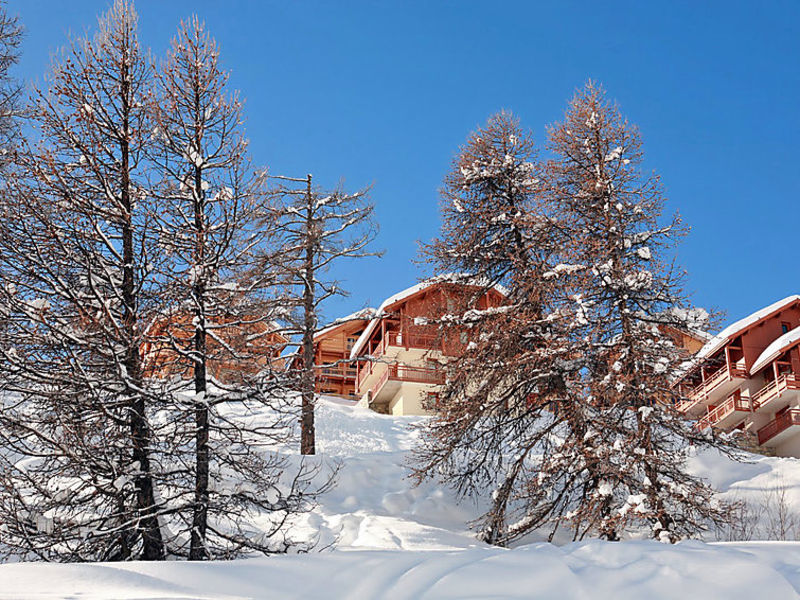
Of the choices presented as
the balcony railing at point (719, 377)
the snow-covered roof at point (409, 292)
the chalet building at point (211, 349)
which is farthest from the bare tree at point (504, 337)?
the balcony railing at point (719, 377)

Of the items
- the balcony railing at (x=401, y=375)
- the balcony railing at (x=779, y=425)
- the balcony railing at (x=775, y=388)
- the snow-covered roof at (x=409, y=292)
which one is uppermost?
the snow-covered roof at (x=409, y=292)

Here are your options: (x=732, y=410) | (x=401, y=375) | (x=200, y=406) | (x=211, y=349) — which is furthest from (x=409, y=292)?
(x=200, y=406)

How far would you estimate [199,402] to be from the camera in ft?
33.1

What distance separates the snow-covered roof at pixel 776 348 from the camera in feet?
116

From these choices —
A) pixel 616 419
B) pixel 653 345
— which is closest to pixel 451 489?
pixel 616 419

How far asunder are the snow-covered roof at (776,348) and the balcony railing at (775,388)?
979mm

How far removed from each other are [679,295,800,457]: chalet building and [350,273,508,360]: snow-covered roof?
13.6 meters

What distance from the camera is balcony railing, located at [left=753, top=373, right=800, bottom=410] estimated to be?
115 feet

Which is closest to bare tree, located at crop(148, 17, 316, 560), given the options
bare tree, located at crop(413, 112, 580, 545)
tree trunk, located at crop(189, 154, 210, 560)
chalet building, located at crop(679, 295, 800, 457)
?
tree trunk, located at crop(189, 154, 210, 560)

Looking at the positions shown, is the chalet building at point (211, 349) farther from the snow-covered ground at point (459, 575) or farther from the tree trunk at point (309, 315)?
the tree trunk at point (309, 315)

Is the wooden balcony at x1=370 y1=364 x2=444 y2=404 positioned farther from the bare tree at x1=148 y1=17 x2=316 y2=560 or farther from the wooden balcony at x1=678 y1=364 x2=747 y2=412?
the bare tree at x1=148 y1=17 x2=316 y2=560

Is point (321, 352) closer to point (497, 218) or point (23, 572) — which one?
point (497, 218)

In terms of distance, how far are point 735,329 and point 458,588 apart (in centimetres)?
3651

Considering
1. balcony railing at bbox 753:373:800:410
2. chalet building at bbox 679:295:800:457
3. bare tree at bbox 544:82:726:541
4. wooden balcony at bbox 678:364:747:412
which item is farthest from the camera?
wooden balcony at bbox 678:364:747:412
